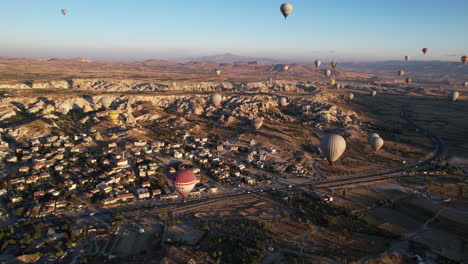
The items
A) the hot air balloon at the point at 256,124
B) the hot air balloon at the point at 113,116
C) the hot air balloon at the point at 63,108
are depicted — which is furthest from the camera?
the hot air balloon at the point at 63,108

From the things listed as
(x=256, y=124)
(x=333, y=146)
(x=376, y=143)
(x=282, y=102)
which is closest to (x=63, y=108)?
(x=256, y=124)

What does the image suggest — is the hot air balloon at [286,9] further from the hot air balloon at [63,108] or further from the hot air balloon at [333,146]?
the hot air balloon at [63,108]

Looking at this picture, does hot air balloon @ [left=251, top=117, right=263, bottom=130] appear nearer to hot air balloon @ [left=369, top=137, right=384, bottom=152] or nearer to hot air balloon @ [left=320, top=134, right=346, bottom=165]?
hot air balloon @ [left=369, top=137, right=384, bottom=152]

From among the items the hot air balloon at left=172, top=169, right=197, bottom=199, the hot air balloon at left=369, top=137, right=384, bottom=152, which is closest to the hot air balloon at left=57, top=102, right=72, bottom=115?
the hot air balloon at left=172, top=169, right=197, bottom=199

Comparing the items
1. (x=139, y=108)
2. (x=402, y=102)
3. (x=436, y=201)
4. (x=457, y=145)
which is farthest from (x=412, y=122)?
(x=139, y=108)

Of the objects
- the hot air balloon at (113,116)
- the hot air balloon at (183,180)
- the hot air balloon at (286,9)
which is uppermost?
the hot air balloon at (286,9)

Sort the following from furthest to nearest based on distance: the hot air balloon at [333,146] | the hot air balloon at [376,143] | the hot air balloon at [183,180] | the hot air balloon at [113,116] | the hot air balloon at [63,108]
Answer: the hot air balloon at [63,108], the hot air balloon at [113,116], the hot air balloon at [376,143], the hot air balloon at [333,146], the hot air balloon at [183,180]

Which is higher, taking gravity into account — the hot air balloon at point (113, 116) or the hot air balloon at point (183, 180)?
the hot air balloon at point (113, 116)

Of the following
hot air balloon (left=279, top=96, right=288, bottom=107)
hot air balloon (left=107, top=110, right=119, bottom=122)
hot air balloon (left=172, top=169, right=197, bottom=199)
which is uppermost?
hot air balloon (left=279, top=96, right=288, bottom=107)

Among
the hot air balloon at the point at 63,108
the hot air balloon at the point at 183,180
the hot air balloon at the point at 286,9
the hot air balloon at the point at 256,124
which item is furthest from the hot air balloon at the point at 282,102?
the hot air balloon at the point at 183,180

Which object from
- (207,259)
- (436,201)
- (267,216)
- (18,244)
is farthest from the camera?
(436,201)

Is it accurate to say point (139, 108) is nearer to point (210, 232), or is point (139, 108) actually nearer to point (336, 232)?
point (210, 232)
